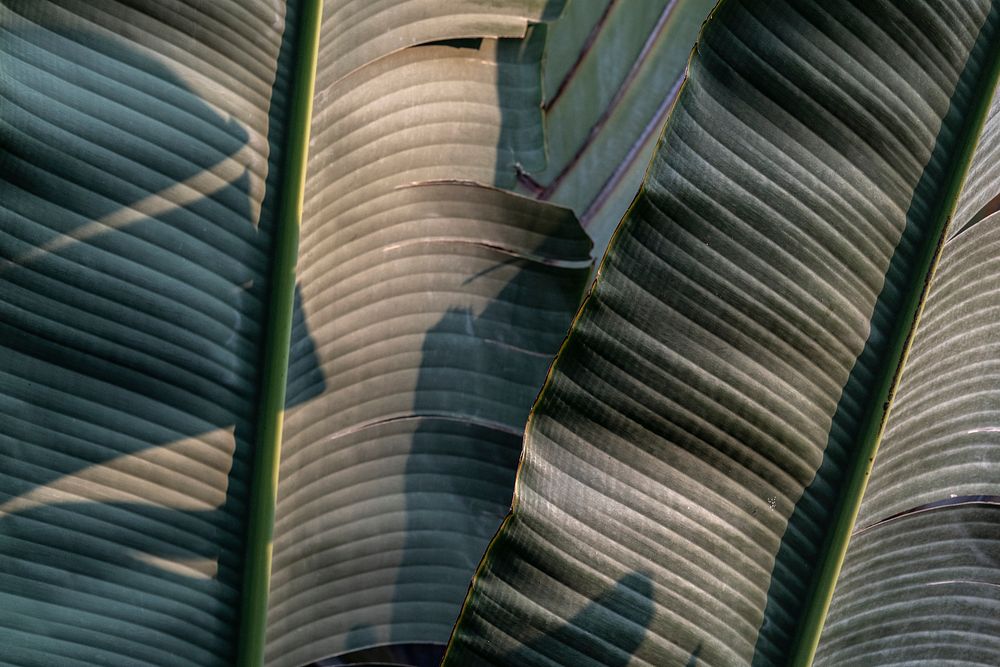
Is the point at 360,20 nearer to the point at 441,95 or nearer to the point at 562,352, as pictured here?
the point at 441,95

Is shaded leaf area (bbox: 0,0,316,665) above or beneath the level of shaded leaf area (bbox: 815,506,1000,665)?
above

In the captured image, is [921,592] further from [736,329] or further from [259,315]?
[259,315]

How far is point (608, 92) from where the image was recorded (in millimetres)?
1097

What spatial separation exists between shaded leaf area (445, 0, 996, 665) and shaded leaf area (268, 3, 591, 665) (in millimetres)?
228

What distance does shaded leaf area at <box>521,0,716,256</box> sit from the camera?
1.07 metres

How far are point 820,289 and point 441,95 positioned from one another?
423mm

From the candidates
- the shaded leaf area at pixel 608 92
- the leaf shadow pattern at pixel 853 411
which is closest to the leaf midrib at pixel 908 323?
the leaf shadow pattern at pixel 853 411

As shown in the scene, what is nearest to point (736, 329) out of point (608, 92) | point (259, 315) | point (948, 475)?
point (948, 475)

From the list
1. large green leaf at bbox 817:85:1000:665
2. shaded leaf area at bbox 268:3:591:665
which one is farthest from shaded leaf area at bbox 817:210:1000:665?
shaded leaf area at bbox 268:3:591:665

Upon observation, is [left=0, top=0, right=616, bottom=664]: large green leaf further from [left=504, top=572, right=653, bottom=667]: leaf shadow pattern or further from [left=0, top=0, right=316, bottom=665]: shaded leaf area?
[left=504, top=572, right=653, bottom=667]: leaf shadow pattern

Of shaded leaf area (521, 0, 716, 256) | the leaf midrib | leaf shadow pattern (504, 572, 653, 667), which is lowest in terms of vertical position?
leaf shadow pattern (504, 572, 653, 667)

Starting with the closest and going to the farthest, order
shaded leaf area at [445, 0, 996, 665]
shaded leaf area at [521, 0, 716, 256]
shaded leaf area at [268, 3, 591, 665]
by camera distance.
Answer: shaded leaf area at [445, 0, 996, 665]
shaded leaf area at [268, 3, 591, 665]
shaded leaf area at [521, 0, 716, 256]

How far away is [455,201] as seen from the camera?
32.2 inches

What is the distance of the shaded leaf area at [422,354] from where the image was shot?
0.80 meters
